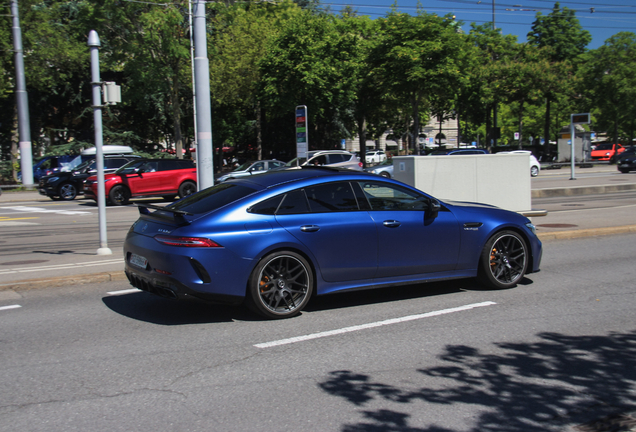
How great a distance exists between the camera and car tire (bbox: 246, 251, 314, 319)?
5.78 meters

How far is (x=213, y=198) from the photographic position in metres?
6.26

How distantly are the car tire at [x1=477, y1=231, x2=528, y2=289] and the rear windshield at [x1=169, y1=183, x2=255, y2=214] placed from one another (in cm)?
297

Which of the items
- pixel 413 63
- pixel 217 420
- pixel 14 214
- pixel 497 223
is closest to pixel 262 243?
pixel 217 420

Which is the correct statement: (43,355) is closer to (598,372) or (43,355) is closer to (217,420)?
(217,420)

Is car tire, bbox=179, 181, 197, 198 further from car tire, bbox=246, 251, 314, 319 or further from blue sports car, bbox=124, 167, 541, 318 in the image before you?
car tire, bbox=246, 251, 314, 319

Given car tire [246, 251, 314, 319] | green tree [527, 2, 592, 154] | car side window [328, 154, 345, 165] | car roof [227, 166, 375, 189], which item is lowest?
car tire [246, 251, 314, 319]

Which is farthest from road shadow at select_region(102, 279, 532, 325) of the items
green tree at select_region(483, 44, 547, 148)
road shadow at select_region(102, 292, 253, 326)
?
green tree at select_region(483, 44, 547, 148)

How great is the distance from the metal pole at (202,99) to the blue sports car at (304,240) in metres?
5.16

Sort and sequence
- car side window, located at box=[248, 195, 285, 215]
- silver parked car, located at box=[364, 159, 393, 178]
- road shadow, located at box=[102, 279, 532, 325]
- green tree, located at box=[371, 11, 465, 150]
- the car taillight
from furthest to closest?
green tree, located at box=[371, 11, 465, 150] → silver parked car, located at box=[364, 159, 393, 178] → road shadow, located at box=[102, 279, 532, 325] → car side window, located at box=[248, 195, 285, 215] → the car taillight

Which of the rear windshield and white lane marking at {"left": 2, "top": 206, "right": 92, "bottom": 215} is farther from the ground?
the rear windshield

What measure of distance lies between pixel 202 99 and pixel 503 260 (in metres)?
6.81

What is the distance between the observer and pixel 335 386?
4.25m

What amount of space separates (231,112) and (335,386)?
45.1 meters

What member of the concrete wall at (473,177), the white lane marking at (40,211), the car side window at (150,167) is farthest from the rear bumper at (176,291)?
the car side window at (150,167)
